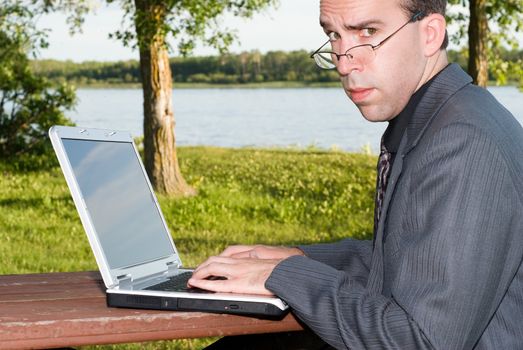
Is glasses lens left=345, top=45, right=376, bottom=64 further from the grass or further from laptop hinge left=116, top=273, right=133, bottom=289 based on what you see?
the grass

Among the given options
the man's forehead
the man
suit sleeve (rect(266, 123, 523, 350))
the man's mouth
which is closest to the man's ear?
the man

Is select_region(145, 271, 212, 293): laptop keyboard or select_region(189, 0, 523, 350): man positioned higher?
select_region(189, 0, 523, 350): man

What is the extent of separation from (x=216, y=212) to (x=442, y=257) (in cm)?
999

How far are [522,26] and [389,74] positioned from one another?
49.3 ft

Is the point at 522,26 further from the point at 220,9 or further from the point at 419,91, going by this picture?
the point at 419,91

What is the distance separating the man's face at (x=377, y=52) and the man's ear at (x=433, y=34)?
0.09ft

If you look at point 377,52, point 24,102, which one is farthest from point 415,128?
point 24,102

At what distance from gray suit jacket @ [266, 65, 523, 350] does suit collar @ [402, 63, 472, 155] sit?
12 mm

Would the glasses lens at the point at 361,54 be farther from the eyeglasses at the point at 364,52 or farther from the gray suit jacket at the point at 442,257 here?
the gray suit jacket at the point at 442,257

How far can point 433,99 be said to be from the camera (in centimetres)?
295

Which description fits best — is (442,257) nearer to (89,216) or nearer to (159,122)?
(89,216)

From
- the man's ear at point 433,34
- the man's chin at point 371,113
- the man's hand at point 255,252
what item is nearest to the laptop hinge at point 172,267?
the man's hand at point 255,252

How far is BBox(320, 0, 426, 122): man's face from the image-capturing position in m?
2.90

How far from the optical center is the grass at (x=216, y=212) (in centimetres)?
986
